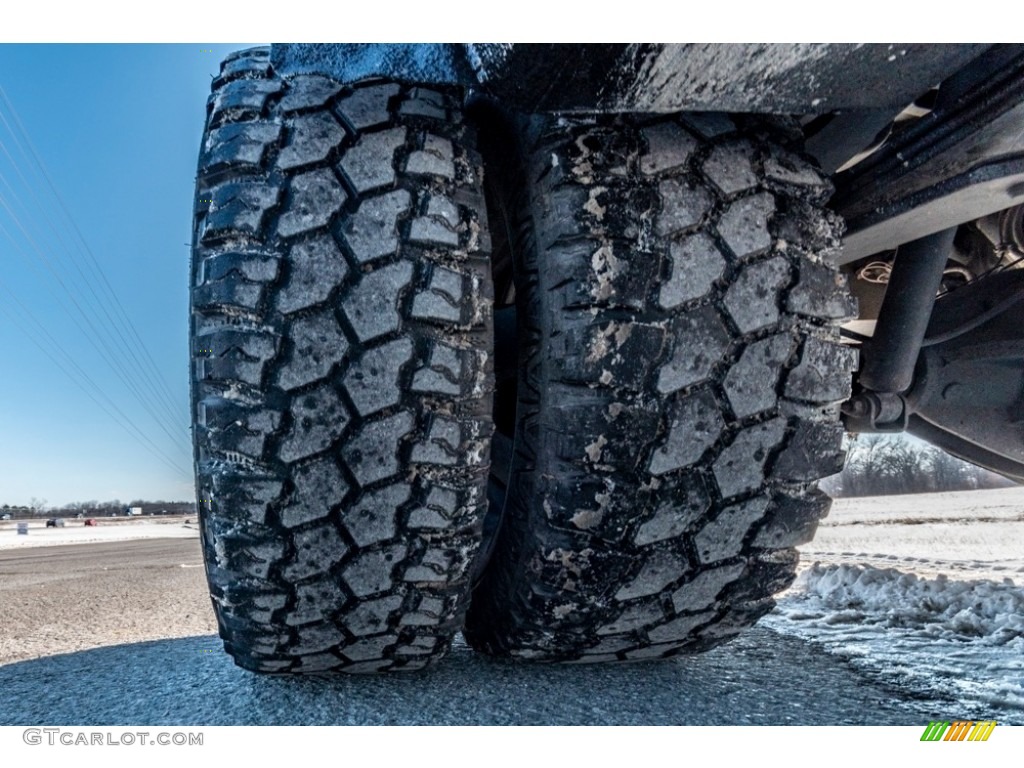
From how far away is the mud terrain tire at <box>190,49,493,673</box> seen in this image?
1006 millimetres

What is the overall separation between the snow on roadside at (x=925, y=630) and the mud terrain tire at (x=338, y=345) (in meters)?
1.07

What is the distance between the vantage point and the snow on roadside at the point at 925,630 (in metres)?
1.43

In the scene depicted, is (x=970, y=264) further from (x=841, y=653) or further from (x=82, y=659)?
(x=82, y=659)

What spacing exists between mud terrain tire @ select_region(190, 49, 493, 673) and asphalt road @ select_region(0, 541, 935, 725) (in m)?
0.27

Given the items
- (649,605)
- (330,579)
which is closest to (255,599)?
(330,579)

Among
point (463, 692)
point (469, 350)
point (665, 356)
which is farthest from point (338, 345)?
point (463, 692)

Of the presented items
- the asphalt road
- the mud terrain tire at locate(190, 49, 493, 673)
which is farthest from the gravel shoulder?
the mud terrain tire at locate(190, 49, 493, 673)

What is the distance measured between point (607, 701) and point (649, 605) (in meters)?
0.23

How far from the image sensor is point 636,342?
3.35 feet
